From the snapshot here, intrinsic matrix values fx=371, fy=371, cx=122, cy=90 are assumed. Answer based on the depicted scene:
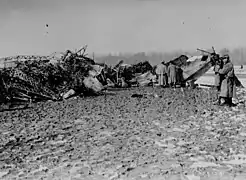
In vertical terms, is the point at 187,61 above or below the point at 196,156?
above

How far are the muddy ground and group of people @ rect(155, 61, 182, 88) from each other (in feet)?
30.5

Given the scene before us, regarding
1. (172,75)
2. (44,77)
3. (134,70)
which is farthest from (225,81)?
(134,70)

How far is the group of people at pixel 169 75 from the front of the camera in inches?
846

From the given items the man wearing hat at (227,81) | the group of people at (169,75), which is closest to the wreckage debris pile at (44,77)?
the group of people at (169,75)

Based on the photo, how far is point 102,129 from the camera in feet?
28.9

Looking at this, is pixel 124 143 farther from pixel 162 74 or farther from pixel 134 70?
pixel 134 70

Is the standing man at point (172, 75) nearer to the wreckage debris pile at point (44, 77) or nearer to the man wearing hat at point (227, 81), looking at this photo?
the wreckage debris pile at point (44, 77)

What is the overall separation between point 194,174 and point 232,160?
1.07 meters

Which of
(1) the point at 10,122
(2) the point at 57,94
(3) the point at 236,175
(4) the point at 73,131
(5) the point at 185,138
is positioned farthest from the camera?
(2) the point at 57,94

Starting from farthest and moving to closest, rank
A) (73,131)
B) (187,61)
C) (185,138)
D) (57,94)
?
1. (187,61)
2. (57,94)
3. (73,131)
4. (185,138)

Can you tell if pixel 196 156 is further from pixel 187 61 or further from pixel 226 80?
pixel 187 61

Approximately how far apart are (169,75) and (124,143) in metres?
14.7

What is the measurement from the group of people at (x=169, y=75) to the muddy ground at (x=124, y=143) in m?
9.28

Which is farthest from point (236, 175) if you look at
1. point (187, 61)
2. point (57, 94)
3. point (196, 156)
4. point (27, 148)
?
point (187, 61)
